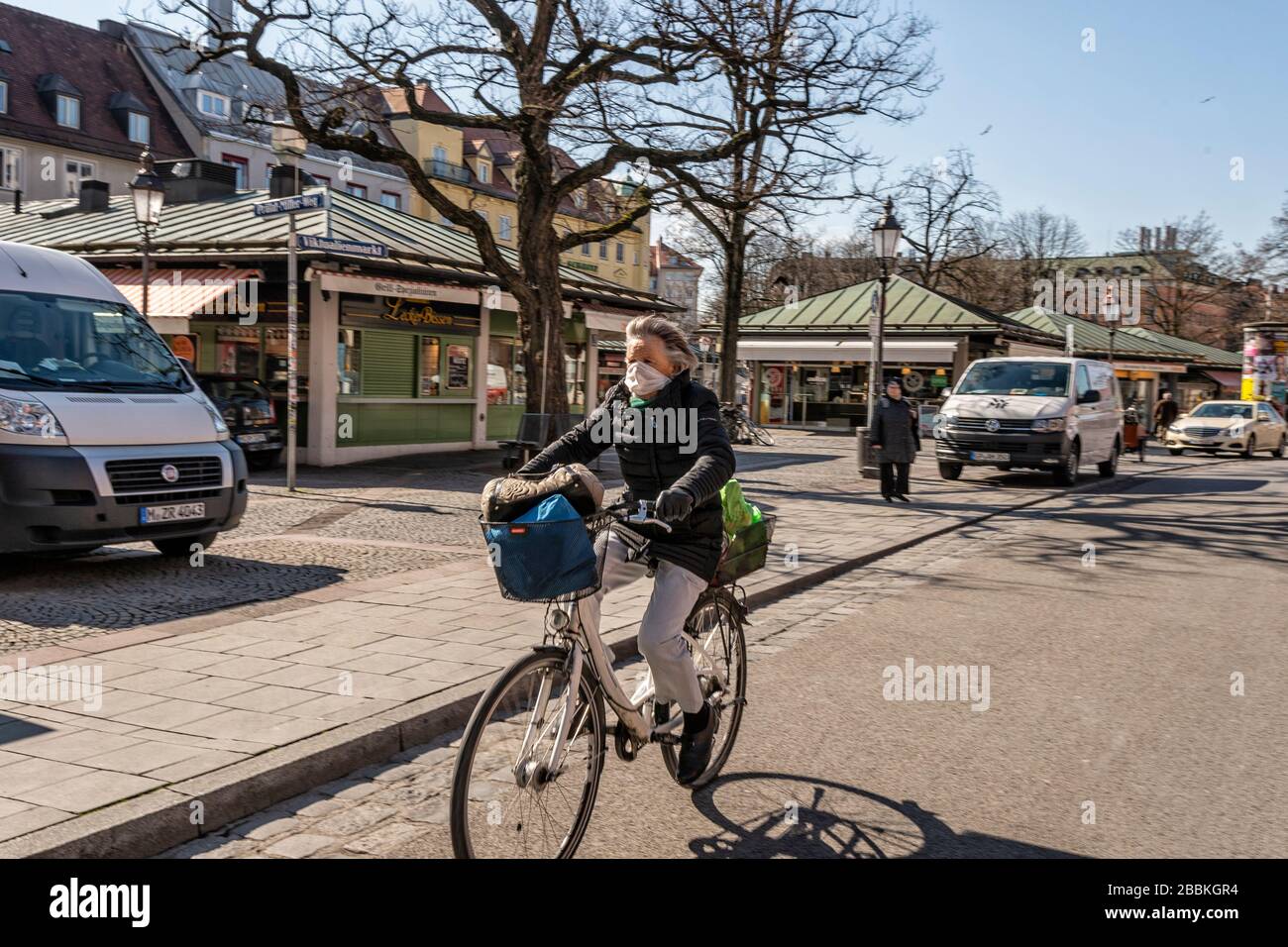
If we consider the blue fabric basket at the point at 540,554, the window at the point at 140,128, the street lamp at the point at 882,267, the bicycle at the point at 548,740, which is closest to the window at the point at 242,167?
the window at the point at 140,128

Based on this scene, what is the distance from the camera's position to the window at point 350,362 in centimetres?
1983

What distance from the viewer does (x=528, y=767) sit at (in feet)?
11.9

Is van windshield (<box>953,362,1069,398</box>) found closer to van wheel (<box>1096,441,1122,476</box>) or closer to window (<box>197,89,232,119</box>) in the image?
van wheel (<box>1096,441,1122,476</box>)

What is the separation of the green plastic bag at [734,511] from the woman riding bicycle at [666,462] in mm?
512

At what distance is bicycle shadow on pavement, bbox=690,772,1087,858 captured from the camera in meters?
4.00

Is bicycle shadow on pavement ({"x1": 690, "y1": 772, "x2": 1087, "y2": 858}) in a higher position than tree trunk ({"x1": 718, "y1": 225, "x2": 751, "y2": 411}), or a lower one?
lower

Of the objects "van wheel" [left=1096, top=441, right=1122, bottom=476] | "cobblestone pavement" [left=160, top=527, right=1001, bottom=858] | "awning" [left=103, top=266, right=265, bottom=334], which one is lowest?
"cobblestone pavement" [left=160, top=527, right=1001, bottom=858]

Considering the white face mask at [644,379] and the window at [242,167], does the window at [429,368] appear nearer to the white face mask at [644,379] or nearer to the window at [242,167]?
the white face mask at [644,379]

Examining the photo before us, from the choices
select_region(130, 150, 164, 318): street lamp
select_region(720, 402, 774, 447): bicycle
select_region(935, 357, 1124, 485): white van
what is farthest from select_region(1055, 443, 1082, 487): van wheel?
select_region(130, 150, 164, 318): street lamp

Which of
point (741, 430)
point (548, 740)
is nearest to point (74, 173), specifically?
point (741, 430)

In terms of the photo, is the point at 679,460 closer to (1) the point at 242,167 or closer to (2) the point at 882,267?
(2) the point at 882,267

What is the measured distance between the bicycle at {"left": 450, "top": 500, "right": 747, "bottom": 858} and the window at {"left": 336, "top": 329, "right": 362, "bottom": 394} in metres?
16.4

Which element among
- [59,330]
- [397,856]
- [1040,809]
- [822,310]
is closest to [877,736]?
[1040,809]

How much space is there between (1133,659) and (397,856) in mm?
4894
